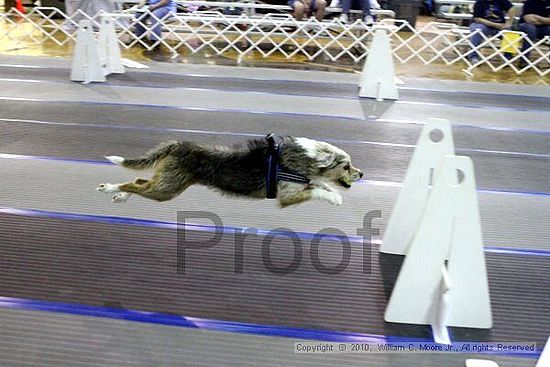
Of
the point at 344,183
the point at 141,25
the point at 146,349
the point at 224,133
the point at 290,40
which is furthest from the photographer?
the point at 290,40

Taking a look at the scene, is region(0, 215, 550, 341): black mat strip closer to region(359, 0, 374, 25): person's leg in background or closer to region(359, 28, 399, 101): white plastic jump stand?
region(359, 28, 399, 101): white plastic jump stand

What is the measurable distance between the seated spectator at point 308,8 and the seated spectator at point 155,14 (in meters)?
2.21

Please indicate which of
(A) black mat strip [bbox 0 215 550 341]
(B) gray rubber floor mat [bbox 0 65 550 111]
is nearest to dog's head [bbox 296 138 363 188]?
(A) black mat strip [bbox 0 215 550 341]

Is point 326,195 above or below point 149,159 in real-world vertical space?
below

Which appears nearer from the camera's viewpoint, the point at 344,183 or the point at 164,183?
the point at 164,183

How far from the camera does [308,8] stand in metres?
9.97

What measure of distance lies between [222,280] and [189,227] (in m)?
0.62

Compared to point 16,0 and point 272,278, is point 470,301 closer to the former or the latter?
point 272,278

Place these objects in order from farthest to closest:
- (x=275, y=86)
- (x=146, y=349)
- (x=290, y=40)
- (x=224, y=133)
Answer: (x=290, y=40)
(x=275, y=86)
(x=224, y=133)
(x=146, y=349)

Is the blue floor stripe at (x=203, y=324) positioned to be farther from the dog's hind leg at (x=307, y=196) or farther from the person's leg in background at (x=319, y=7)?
the person's leg in background at (x=319, y=7)

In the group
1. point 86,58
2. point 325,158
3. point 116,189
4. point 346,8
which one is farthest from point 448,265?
point 346,8

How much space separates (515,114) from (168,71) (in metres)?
4.56

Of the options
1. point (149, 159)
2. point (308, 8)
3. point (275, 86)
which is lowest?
point (275, 86)

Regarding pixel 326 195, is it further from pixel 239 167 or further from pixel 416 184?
pixel 416 184
